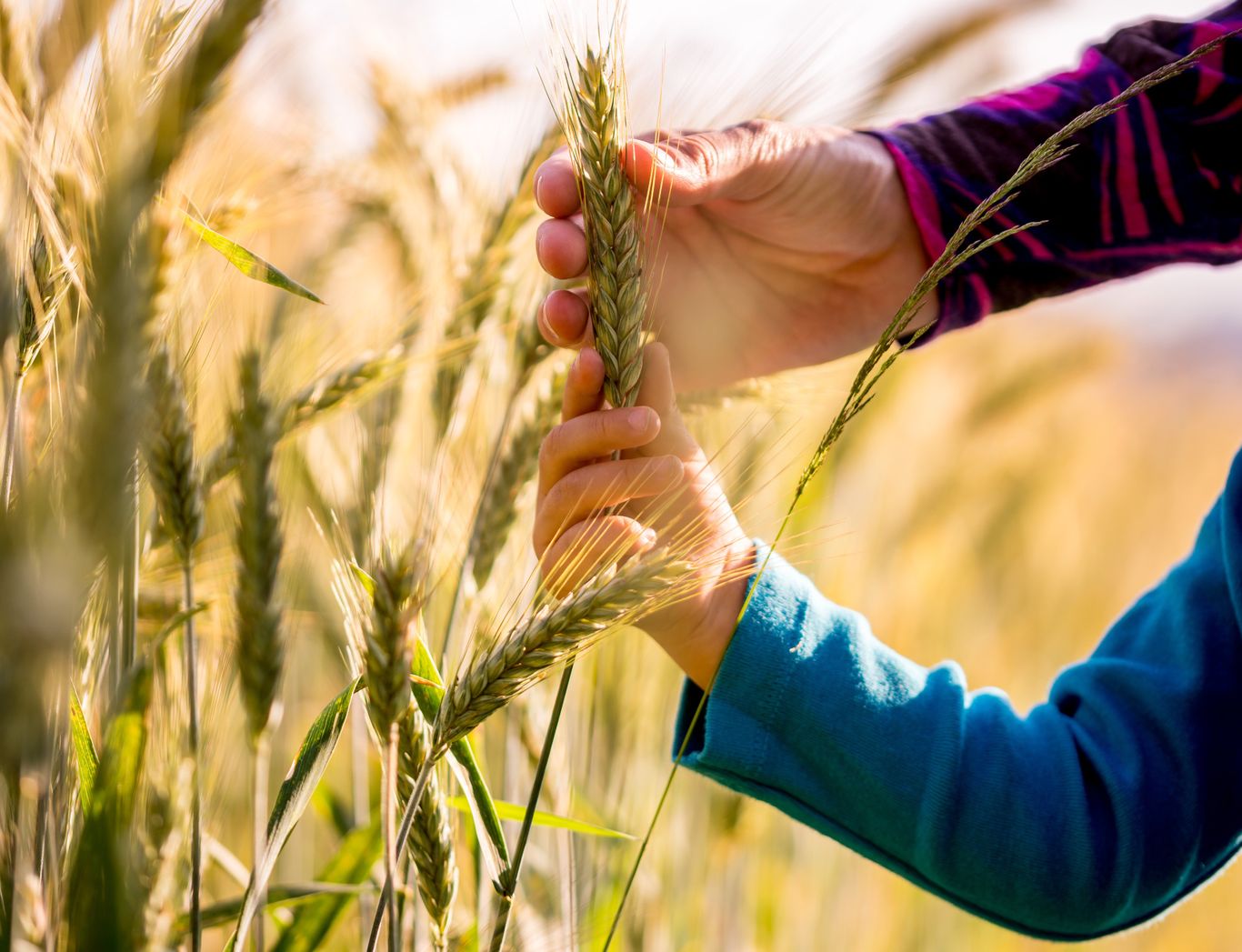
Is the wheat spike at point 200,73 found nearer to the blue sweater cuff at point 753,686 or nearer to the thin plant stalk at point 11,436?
the thin plant stalk at point 11,436

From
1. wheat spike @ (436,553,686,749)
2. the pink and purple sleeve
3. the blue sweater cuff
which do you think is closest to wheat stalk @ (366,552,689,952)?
wheat spike @ (436,553,686,749)

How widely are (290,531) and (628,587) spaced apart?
1.95 feet

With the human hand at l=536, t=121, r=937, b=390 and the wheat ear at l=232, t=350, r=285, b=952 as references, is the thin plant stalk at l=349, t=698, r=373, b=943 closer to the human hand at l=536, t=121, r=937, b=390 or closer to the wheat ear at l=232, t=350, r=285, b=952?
the wheat ear at l=232, t=350, r=285, b=952

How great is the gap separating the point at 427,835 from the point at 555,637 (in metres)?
0.11

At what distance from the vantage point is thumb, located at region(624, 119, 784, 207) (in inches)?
18.8

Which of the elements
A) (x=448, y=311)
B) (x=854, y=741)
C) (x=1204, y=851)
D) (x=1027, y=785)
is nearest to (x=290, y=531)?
(x=448, y=311)

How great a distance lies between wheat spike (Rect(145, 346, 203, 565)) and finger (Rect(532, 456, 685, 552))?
185 mm

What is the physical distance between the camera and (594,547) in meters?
0.46

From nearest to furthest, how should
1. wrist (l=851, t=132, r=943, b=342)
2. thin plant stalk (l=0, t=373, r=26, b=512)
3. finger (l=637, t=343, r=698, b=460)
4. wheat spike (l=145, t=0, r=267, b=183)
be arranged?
wheat spike (l=145, t=0, r=267, b=183) → thin plant stalk (l=0, t=373, r=26, b=512) → finger (l=637, t=343, r=698, b=460) → wrist (l=851, t=132, r=943, b=342)

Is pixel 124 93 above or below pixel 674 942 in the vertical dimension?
above

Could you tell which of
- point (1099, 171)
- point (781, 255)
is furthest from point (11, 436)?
point (1099, 171)

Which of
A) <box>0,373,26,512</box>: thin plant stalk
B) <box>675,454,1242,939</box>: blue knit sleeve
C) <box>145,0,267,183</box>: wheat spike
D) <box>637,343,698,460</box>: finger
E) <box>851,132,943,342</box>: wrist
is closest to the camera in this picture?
<box>145,0,267,183</box>: wheat spike

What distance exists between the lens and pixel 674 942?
41.4 inches

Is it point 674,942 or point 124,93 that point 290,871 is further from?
point 124,93
